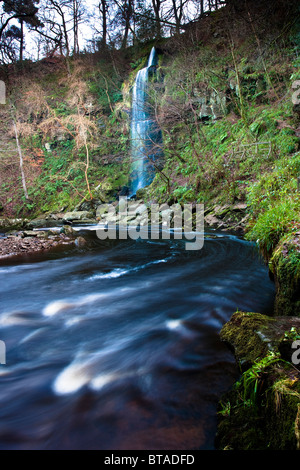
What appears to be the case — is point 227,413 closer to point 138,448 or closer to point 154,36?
point 138,448

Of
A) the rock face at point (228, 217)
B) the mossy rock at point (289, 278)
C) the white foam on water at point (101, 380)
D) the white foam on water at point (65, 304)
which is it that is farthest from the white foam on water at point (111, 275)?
the rock face at point (228, 217)

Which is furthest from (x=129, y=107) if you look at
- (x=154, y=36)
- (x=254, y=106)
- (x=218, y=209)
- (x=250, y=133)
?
(x=218, y=209)

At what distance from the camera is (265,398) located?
138 centimetres

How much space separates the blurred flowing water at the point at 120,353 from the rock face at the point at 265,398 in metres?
0.15

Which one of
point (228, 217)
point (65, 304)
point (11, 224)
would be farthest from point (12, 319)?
point (11, 224)

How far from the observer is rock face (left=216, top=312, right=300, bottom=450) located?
121cm

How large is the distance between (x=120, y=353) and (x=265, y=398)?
144 centimetres

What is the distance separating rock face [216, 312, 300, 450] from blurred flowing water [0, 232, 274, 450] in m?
0.15

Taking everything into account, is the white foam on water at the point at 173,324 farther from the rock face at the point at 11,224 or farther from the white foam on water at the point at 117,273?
the rock face at the point at 11,224

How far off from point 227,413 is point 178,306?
1.88 meters

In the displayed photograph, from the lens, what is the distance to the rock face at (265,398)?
1212 millimetres

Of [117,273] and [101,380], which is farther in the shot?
[117,273]

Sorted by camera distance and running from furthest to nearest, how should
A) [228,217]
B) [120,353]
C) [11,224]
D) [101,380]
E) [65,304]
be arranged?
1. [11,224]
2. [228,217]
3. [65,304]
4. [120,353]
5. [101,380]

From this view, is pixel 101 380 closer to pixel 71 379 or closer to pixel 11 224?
pixel 71 379
